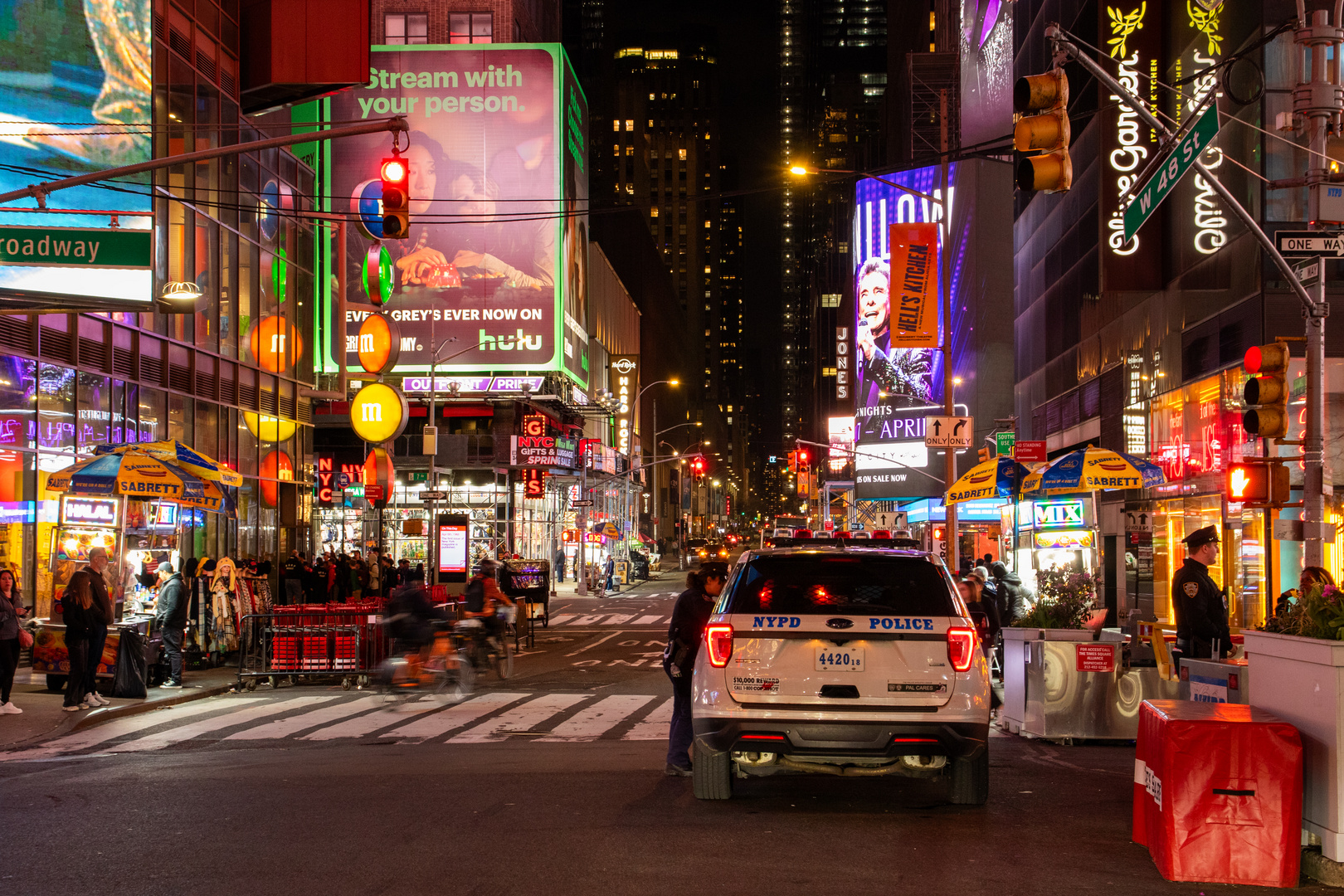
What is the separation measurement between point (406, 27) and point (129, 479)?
166 ft

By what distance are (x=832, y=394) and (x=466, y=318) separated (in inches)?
5046

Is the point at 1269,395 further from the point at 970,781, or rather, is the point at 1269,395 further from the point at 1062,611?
the point at 970,781

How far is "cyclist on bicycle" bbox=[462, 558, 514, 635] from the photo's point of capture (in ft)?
60.4

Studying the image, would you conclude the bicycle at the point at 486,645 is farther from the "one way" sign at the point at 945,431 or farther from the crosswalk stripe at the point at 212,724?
the "one way" sign at the point at 945,431

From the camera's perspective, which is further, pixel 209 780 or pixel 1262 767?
pixel 209 780

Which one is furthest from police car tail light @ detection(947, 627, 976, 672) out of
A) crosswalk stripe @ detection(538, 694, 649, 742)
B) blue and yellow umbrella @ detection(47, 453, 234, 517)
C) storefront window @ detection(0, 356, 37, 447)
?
storefront window @ detection(0, 356, 37, 447)

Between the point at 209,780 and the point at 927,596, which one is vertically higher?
the point at 927,596

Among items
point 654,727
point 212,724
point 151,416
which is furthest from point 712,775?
point 151,416

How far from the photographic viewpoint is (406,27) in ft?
211

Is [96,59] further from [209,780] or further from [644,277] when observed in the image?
[644,277]

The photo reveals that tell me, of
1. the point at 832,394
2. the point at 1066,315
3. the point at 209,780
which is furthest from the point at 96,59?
the point at 832,394

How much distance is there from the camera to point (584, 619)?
1451 inches

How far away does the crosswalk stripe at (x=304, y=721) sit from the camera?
1343cm

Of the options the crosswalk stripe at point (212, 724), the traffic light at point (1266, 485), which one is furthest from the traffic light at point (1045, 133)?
the crosswalk stripe at point (212, 724)
